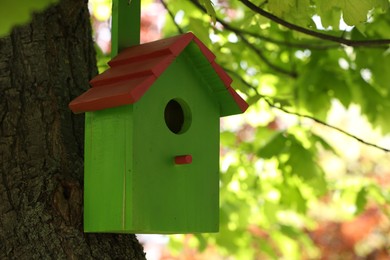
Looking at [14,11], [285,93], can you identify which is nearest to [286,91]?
[285,93]

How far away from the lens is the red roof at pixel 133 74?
1623mm

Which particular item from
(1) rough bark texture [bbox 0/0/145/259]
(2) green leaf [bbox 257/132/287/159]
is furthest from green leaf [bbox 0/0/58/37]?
(2) green leaf [bbox 257/132/287/159]

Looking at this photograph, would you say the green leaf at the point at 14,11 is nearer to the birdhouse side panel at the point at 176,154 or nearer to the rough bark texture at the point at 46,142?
the birdhouse side panel at the point at 176,154

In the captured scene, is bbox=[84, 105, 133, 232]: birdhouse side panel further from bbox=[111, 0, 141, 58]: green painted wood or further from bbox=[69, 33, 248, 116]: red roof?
bbox=[111, 0, 141, 58]: green painted wood

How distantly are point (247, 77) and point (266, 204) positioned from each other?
0.75 m

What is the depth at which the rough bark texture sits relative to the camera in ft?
5.64

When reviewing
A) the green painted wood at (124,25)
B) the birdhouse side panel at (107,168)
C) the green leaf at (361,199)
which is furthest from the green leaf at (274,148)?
the birdhouse side panel at (107,168)

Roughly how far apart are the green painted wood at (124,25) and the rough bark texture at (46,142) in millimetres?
250

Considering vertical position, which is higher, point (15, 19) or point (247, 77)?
point (247, 77)

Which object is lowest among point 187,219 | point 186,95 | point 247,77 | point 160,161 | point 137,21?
point 187,219

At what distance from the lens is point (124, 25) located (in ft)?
6.03

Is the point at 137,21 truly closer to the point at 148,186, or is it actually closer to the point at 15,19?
the point at 148,186

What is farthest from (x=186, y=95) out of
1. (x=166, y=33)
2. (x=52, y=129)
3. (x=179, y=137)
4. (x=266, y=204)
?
(x=266, y=204)

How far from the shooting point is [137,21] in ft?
6.14
